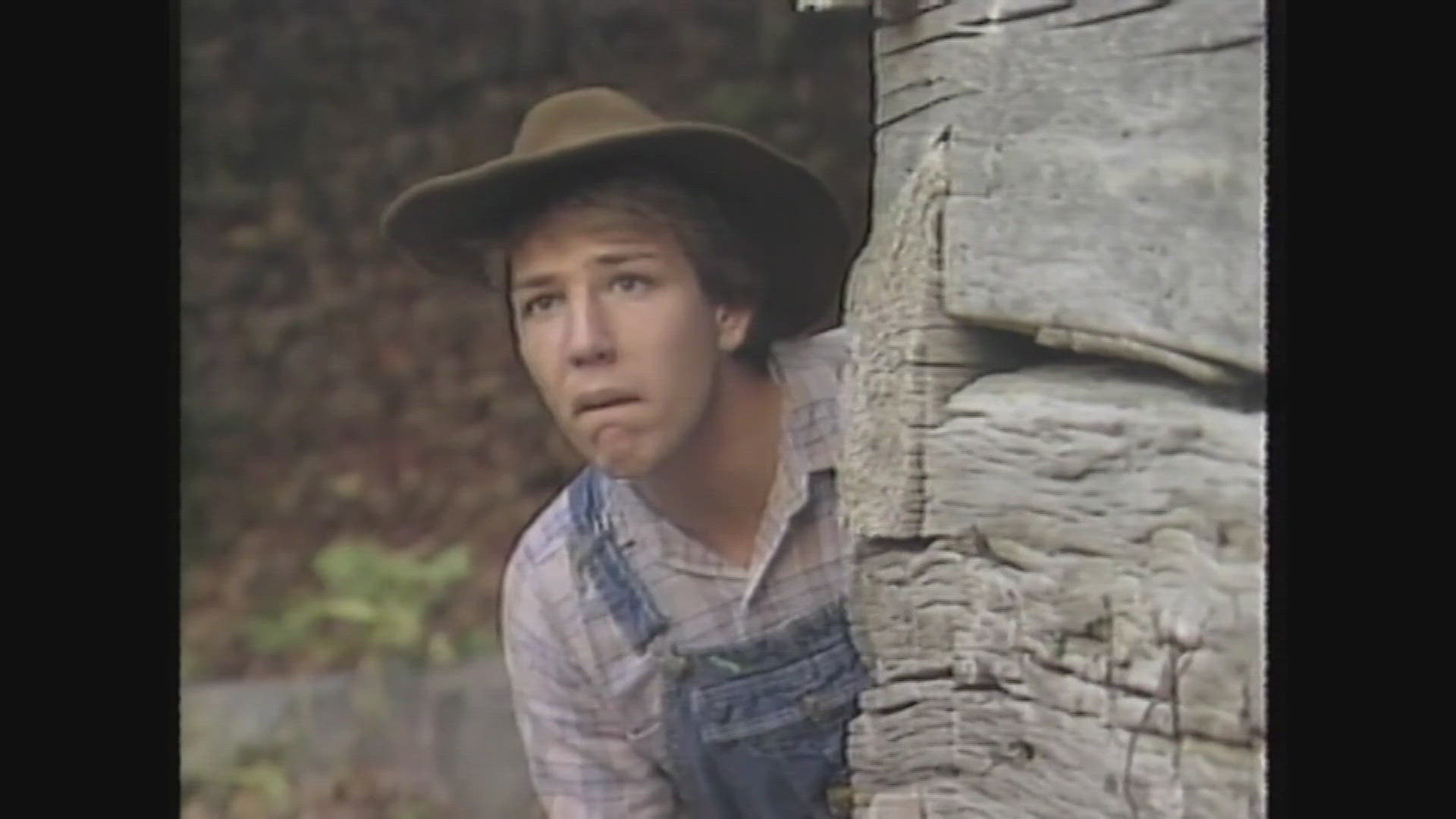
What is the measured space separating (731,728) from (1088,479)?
521 millimetres

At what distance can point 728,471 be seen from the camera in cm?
269

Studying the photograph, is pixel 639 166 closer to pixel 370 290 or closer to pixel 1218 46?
pixel 370 290

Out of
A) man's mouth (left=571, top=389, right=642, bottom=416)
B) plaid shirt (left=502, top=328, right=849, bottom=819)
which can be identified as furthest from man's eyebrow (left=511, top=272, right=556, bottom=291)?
plaid shirt (left=502, top=328, right=849, bottom=819)

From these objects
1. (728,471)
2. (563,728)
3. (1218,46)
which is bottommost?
(563,728)

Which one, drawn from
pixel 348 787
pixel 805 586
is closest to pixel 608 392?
pixel 805 586

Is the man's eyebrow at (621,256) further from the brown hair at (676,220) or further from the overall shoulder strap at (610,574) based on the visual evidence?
the overall shoulder strap at (610,574)

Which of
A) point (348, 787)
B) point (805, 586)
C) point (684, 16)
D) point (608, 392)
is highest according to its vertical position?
point (684, 16)

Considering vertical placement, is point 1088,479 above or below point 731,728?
above

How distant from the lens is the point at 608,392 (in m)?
2.65

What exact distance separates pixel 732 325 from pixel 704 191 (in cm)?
16

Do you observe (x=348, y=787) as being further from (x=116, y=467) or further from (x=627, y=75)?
(x=627, y=75)

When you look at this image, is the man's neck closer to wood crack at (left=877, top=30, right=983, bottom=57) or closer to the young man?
the young man

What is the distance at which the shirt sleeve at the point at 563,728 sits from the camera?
268 cm

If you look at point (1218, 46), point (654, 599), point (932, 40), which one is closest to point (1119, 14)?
point (1218, 46)
